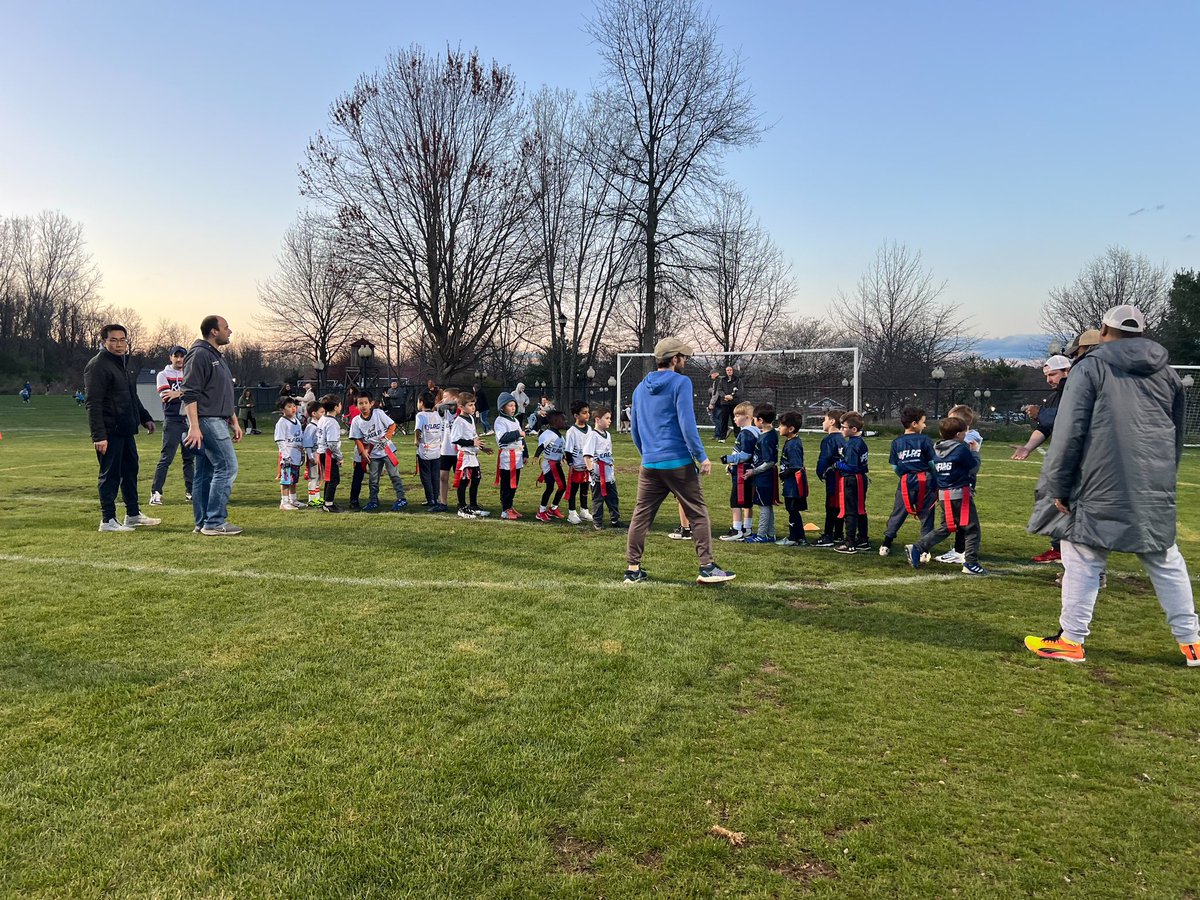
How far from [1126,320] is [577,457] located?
5880 millimetres

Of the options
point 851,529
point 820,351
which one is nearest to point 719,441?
point 820,351

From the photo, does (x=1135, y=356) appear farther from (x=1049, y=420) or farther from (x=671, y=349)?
(x=1049, y=420)

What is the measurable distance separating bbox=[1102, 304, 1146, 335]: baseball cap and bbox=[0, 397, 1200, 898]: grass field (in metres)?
1.93

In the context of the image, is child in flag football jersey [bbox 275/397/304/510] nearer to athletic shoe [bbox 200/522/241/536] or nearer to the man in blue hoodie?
athletic shoe [bbox 200/522/241/536]

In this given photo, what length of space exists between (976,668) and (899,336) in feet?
129

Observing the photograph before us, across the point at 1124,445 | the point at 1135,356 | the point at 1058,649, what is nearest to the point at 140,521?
the point at 1058,649

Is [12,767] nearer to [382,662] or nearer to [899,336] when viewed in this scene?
[382,662]

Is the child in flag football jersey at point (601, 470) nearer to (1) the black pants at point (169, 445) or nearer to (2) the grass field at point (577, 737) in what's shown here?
(2) the grass field at point (577, 737)

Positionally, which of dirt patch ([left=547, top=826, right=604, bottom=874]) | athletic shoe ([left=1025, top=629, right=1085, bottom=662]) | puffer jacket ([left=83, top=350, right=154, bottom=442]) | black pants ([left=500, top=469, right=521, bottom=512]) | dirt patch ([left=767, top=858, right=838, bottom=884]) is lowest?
dirt patch ([left=767, top=858, right=838, bottom=884])

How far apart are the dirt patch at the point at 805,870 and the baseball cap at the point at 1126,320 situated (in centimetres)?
347

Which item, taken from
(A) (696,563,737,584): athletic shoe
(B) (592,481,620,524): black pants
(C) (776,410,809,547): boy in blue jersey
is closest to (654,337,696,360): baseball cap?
(A) (696,563,737,584): athletic shoe

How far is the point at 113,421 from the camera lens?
25.6 ft

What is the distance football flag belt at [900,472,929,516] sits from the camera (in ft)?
23.9

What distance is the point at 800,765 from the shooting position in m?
3.12
